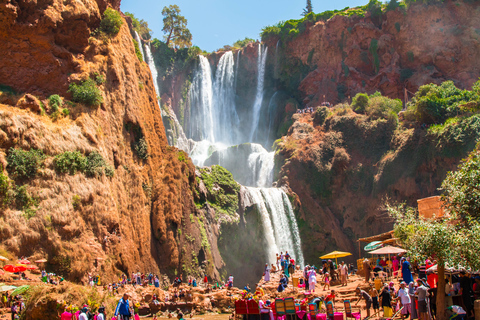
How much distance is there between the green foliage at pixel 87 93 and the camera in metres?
27.2

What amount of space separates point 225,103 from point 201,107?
13.6ft

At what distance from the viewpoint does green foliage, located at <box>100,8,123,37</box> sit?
31109 millimetres

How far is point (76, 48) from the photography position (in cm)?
2900

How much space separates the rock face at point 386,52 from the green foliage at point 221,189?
24369 mm

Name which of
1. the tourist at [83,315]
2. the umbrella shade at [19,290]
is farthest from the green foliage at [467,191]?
the umbrella shade at [19,290]

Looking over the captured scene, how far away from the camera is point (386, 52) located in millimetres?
58500

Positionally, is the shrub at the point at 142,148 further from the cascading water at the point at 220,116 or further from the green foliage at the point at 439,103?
the green foliage at the point at 439,103

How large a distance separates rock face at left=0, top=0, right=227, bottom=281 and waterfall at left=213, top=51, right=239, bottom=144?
112ft

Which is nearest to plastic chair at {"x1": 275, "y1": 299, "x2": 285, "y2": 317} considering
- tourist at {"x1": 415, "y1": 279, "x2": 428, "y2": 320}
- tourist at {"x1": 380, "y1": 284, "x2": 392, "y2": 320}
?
tourist at {"x1": 380, "y1": 284, "x2": 392, "y2": 320}

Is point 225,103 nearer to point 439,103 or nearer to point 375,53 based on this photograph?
point 375,53

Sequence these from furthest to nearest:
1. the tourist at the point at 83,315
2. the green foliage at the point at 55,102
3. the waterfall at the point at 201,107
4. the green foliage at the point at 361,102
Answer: the waterfall at the point at 201,107
the green foliage at the point at 361,102
the green foliage at the point at 55,102
the tourist at the point at 83,315

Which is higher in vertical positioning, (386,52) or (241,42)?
(241,42)

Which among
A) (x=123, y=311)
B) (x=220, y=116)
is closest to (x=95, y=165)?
(x=123, y=311)

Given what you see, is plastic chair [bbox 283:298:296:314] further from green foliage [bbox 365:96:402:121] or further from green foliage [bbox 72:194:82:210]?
green foliage [bbox 365:96:402:121]
